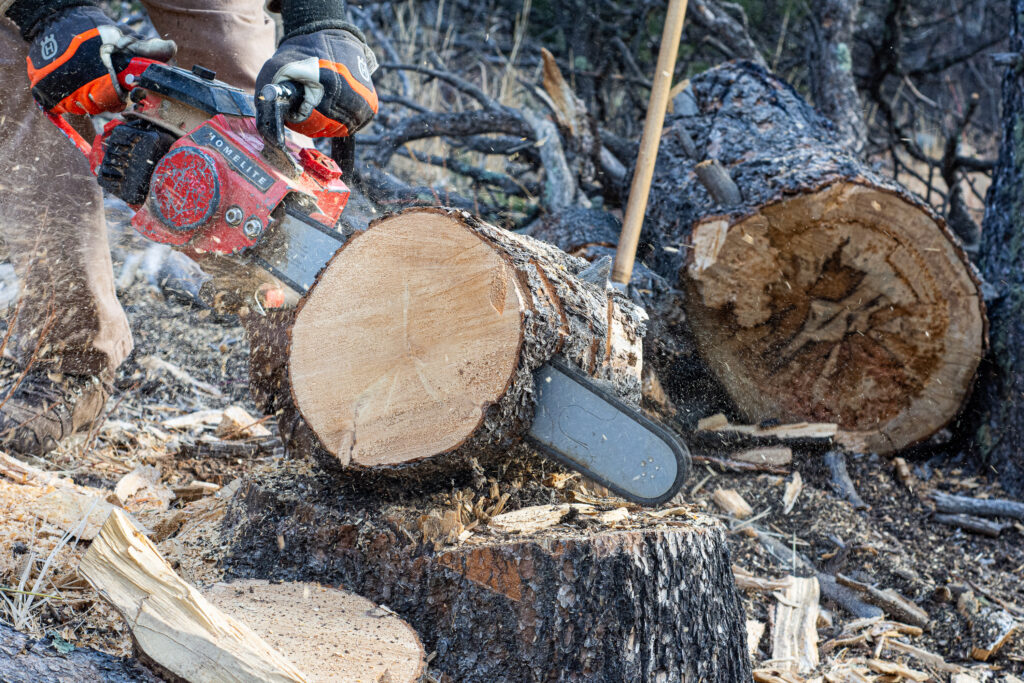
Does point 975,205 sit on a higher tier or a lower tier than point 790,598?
higher

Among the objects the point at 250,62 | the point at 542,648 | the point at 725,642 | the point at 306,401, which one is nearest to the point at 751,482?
the point at 725,642

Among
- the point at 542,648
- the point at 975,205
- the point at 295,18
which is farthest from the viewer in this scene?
the point at 975,205

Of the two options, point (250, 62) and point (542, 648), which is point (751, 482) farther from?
point (250, 62)

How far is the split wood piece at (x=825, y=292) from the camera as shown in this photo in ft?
8.45

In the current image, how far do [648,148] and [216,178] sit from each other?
53.5 inches

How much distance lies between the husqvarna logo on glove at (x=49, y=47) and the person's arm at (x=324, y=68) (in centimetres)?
53

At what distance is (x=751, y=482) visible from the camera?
2676 mm

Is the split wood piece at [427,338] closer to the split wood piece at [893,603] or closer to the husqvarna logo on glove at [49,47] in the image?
the husqvarna logo on glove at [49,47]

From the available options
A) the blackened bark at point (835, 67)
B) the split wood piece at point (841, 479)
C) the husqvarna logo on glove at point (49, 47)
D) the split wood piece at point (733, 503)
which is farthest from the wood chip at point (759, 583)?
the blackened bark at point (835, 67)

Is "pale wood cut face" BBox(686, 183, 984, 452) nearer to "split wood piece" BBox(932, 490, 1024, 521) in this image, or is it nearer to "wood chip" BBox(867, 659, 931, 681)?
"split wood piece" BBox(932, 490, 1024, 521)

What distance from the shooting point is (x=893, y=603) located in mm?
2154

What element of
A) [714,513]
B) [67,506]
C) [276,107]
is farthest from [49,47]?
[714,513]

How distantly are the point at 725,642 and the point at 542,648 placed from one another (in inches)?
14.5

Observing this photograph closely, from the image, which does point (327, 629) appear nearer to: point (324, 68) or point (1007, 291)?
point (324, 68)
